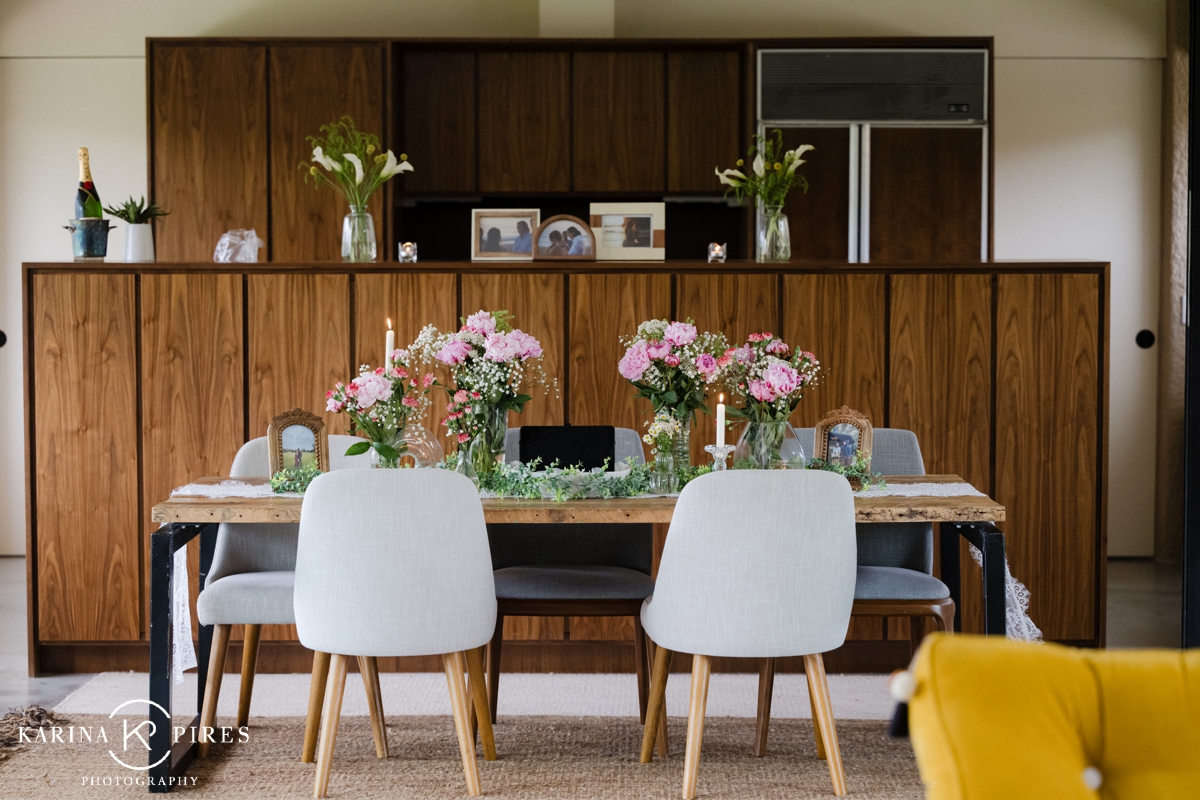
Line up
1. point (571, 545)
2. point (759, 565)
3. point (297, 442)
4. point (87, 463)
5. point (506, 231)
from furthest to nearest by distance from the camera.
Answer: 1. point (506, 231)
2. point (87, 463)
3. point (571, 545)
4. point (297, 442)
5. point (759, 565)

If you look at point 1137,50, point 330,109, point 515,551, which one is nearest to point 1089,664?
point 515,551

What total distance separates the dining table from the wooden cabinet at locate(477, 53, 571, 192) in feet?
10.0

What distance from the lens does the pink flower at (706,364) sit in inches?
103

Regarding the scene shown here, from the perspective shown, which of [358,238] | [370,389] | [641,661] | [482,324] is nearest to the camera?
[370,389]

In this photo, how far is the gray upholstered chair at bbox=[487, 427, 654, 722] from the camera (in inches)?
112

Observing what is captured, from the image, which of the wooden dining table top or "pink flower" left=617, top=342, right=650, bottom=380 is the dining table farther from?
"pink flower" left=617, top=342, right=650, bottom=380

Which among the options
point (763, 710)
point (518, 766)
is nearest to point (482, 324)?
point (518, 766)

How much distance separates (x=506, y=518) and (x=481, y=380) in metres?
0.37

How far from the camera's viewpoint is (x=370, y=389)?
8.44ft

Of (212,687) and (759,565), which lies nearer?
(759,565)

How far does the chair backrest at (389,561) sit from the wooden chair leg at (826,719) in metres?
0.80

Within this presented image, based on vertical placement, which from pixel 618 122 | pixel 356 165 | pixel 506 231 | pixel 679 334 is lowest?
pixel 679 334

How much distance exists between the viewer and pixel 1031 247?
5664 mm

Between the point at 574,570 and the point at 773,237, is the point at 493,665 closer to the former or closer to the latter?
the point at 574,570
